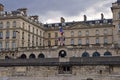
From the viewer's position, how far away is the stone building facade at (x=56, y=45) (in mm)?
50719

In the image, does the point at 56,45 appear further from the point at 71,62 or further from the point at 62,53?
the point at 71,62

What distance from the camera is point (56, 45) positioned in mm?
74562

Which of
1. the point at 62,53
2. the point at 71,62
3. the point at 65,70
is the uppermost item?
the point at 62,53

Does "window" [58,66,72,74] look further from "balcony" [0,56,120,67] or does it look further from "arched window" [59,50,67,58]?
"arched window" [59,50,67,58]

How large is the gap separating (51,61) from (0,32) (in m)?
24.8

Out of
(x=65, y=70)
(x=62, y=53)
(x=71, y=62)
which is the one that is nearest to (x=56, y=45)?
(x=62, y=53)

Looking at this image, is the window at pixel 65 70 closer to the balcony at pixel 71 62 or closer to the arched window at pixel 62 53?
the balcony at pixel 71 62

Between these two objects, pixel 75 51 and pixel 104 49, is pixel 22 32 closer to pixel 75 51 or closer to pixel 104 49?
pixel 75 51

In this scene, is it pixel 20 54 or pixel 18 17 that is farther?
pixel 18 17

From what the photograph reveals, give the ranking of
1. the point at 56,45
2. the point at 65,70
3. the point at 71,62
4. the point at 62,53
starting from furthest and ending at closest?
the point at 56,45 < the point at 62,53 < the point at 65,70 < the point at 71,62

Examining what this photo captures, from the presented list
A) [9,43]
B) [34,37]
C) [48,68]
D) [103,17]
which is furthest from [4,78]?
[103,17]

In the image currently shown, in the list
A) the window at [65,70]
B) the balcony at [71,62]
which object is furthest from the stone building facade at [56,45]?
the balcony at [71,62]

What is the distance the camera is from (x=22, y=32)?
72.2m

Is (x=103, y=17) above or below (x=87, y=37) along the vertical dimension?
above
